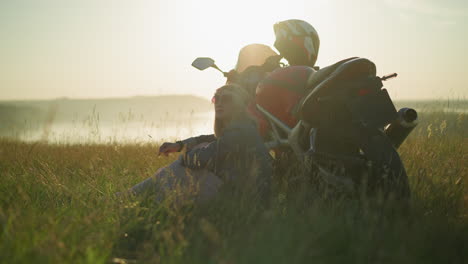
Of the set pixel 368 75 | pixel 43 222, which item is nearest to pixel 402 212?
pixel 368 75

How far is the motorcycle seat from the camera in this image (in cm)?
251

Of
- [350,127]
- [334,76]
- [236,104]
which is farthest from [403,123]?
[236,104]

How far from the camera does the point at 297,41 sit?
383cm

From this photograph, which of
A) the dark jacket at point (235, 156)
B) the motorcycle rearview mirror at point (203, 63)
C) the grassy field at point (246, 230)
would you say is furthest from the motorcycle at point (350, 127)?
the motorcycle rearview mirror at point (203, 63)

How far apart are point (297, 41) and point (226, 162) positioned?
71.2 inches

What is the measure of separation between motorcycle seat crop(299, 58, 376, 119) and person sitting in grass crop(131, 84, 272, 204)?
465mm

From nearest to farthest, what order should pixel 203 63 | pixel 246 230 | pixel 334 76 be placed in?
pixel 246 230 → pixel 334 76 → pixel 203 63

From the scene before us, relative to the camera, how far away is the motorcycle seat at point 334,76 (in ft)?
8.22

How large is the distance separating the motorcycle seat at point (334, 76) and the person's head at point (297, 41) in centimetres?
121

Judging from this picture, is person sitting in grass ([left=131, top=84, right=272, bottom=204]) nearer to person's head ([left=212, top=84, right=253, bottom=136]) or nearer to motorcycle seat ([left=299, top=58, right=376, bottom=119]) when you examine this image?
person's head ([left=212, top=84, right=253, bottom=136])

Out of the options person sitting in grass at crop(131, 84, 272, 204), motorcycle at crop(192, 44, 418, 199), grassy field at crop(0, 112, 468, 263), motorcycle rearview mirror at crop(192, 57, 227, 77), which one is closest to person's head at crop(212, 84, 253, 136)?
person sitting in grass at crop(131, 84, 272, 204)

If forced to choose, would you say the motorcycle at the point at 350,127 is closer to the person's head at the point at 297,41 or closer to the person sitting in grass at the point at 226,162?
the person sitting in grass at the point at 226,162

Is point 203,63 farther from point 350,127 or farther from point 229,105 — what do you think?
point 350,127

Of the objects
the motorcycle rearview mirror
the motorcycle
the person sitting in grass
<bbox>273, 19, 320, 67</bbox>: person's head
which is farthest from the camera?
the motorcycle rearview mirror
